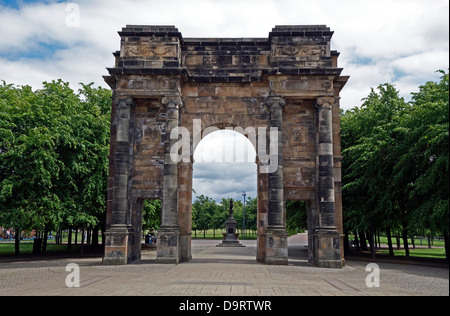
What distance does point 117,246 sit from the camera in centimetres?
1691

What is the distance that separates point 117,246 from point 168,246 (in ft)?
7.15

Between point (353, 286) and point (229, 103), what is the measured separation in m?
10.8

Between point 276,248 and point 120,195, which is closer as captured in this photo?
point 276,248

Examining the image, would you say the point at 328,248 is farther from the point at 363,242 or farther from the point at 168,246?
the point at 363,242

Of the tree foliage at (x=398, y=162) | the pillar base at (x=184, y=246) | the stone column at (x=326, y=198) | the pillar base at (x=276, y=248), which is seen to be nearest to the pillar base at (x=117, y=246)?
the pillar base at (x=184, y=246)

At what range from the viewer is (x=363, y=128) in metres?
24.4

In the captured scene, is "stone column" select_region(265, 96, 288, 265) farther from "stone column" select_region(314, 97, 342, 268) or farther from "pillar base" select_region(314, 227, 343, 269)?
"stone column" select_region(314, 97, 342, 268)

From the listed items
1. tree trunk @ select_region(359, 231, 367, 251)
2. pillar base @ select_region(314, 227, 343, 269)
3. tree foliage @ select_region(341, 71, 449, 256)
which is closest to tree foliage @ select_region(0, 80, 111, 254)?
pillar base @ select_region(314, 227, 343, 269)

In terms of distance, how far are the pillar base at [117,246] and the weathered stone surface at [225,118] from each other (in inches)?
1.9

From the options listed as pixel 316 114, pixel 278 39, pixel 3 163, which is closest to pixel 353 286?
pixel 316 114

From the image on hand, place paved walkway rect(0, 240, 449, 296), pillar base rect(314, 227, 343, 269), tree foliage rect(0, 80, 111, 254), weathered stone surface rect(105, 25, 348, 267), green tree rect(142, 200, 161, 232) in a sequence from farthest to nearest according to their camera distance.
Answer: green tree rect(142, 200, 161, 232) < tree foliage rect(0, 80, 111, 254) < weathered stone surface rect(105, 25, 348, 267) < pillar base rect(314, 227, 343, 269) < paved walkway rect(0, 240, 449, 296)

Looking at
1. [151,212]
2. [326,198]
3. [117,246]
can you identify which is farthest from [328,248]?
[151,212]

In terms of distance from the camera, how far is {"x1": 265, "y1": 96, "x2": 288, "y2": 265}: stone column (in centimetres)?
1690
